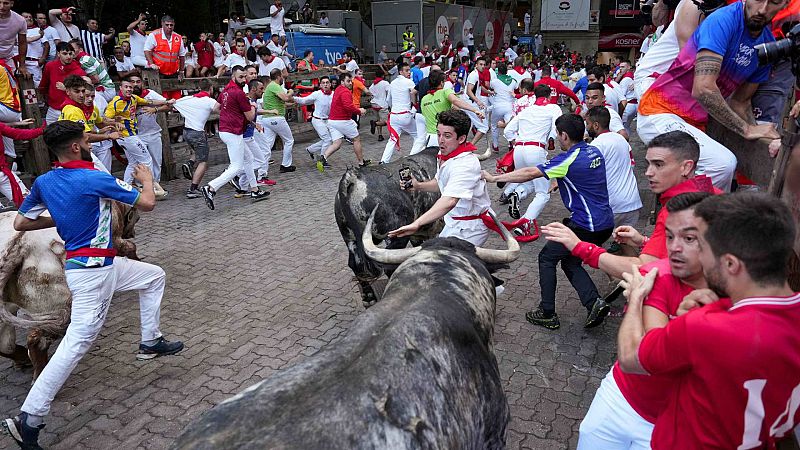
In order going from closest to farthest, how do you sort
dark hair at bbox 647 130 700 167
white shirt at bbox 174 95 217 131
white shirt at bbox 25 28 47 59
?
dark hair at bbox 647 130 700 167 → white shirt at bbox 174 95 217 131 → white shirt at bbox 25 28 47 59

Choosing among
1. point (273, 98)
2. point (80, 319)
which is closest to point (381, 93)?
point (273, 98)

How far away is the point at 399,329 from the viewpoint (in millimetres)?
2557

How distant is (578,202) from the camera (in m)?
5.27

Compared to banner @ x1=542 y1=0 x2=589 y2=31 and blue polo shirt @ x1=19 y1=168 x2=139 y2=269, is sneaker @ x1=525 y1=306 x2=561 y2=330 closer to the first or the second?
blue polo shirt @ x1=19 y1=168 x2=139 y2=269

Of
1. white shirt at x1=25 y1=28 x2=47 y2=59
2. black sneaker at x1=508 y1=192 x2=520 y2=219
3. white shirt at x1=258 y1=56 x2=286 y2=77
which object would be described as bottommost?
black sneaker at x1=508 y1=192 x2=520 y2=219

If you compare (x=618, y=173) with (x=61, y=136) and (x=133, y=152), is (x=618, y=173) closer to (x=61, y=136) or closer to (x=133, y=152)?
(x=61, y=136)

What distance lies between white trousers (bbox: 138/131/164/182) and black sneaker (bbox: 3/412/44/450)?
7.19m

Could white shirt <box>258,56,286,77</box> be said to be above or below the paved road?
above

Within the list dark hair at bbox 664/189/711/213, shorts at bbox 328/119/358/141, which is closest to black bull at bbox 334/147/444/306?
dark hair at bbox 664/189/711/213

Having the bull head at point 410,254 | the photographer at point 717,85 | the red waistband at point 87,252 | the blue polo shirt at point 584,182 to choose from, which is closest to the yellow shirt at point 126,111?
the red waistband at point 87,252

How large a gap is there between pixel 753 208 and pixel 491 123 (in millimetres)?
12259

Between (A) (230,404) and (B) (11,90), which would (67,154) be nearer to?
(A) (230,404)

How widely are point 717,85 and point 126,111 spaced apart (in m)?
8.90

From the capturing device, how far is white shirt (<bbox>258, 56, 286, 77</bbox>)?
631 inches
